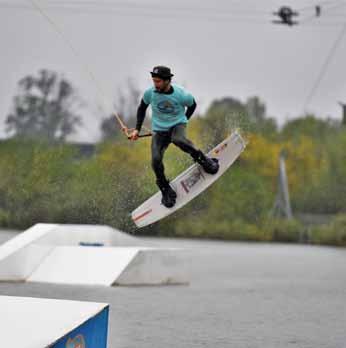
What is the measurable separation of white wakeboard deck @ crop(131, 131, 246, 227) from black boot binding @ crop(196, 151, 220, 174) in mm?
119

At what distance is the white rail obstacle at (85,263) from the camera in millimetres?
22781

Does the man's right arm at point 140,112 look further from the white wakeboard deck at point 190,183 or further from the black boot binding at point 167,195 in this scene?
the white wakeboard deck at point 190,183

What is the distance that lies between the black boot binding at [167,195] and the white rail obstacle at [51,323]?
104 inches

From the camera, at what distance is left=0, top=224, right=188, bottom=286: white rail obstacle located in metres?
22.8

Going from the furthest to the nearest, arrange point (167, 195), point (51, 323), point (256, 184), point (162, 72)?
point (256, 184), point (167, 195), point (162, 72), point (51, 323)

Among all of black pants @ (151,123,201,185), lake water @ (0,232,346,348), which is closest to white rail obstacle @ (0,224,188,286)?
lake water @ (0,232,346,348)

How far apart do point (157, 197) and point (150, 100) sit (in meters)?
2.10

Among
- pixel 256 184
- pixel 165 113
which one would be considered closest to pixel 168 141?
pixel 165 113

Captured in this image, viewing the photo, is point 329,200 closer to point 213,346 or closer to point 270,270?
point 270,270

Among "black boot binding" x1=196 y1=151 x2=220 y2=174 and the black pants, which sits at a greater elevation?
the black pants

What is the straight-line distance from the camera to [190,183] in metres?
13.2

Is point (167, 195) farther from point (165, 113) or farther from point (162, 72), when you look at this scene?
point (162, 72)

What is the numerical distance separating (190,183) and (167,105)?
1802 mm

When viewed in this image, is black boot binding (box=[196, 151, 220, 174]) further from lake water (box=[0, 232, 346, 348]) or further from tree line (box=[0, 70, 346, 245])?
tree line (box=[0, 70, 346, 245])
